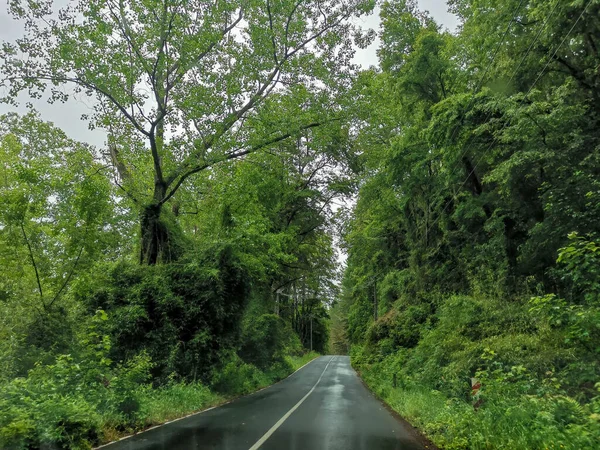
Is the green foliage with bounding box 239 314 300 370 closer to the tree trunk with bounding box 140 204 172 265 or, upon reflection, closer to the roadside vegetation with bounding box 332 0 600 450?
the roadside vegetation with bounding box 332 0 600 450

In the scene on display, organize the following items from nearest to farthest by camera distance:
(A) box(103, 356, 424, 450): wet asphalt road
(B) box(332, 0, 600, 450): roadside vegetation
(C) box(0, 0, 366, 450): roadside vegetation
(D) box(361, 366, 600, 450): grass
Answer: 1. (D) box(361, 366, 600, 450): grass
2. (B) box(332, 0, 600, 450): roadside vegetation
3. (A) box(103, 356, 424, 450): wet asphalt road
4. (C) box(0, 0, 366, 450): roadside vegetation

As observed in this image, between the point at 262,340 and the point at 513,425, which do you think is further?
the point at 262,340

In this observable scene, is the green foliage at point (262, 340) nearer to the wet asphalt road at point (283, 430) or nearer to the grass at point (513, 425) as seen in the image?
the wet asphalt road at point (283, 430)

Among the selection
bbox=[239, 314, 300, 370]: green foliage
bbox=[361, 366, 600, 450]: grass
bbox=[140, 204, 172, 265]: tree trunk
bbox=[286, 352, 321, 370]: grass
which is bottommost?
bbox=[286, 352, 321, 370]: grass

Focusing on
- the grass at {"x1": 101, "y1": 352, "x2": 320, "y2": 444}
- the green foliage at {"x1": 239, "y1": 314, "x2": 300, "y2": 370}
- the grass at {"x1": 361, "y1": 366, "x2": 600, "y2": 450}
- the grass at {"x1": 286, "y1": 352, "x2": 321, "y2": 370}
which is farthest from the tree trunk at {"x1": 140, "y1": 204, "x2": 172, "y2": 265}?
the grass at {"x1": 286, "y1": 352, "x2": 321, "y2": 370}

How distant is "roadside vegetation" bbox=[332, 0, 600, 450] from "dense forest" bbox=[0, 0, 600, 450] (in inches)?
2.9

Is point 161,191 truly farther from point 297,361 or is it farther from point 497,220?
point 297,361

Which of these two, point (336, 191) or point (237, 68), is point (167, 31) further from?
point (336, 191)

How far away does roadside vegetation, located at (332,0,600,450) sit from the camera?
657 centimetres

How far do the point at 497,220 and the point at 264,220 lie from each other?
963 centimetres

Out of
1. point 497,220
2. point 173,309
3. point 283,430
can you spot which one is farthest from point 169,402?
point 497,220

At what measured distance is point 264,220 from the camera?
18.4 m

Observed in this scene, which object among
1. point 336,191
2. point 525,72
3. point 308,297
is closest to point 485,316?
point 525,72

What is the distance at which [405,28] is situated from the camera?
797 inches
